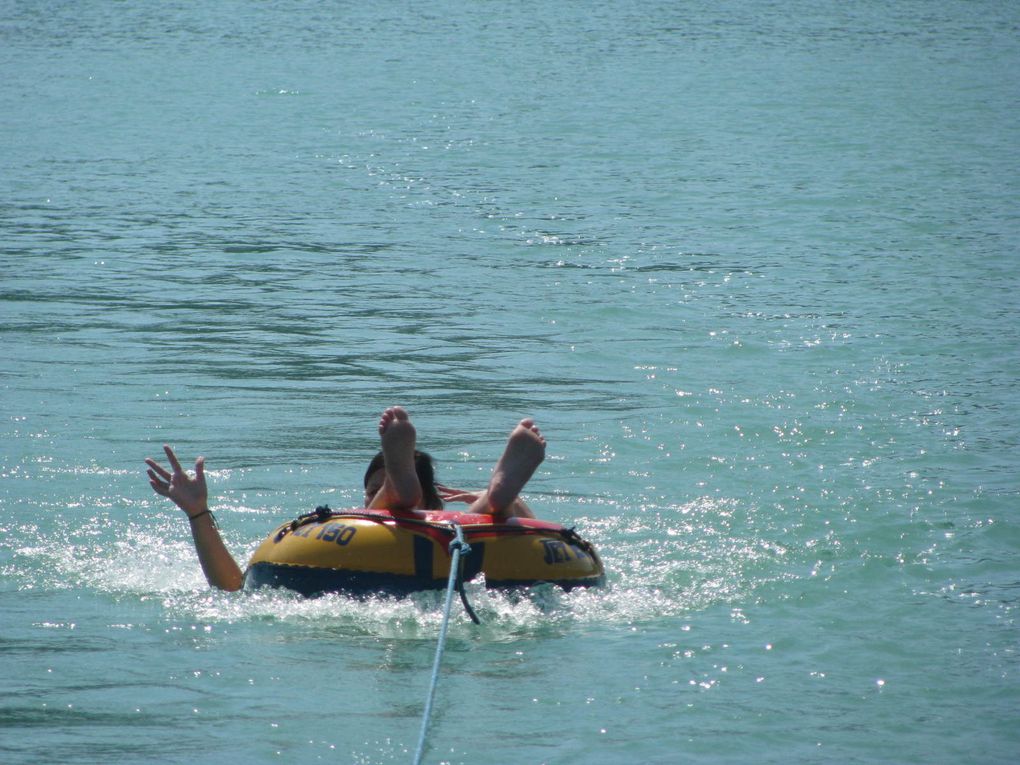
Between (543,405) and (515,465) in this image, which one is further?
(543,405)

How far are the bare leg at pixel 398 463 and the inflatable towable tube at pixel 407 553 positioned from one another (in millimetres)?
107

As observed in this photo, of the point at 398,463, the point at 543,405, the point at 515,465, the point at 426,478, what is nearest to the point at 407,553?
the point at 398,463

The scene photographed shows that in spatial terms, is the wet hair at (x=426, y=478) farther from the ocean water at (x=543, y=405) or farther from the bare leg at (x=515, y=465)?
the ocean water at (x=543, y=405)

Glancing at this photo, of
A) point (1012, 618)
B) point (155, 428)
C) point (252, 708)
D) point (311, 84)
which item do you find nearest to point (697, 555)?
point (1012, 618)

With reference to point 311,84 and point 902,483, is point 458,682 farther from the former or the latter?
point 311,84

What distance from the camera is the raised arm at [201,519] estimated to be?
7305mm

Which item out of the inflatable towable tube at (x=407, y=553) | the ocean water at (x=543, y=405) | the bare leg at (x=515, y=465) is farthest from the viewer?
the bare leg at (x=515, y=465)

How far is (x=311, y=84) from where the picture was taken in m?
34.3

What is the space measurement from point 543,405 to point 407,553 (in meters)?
4.82

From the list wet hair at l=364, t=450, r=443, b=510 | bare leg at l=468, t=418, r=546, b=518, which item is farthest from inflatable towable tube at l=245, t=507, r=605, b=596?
wet hair at l=364, t=450, r=443, b=510

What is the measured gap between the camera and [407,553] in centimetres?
694

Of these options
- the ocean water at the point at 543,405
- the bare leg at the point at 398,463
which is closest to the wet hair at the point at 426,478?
the bare leg at the point at 398,463

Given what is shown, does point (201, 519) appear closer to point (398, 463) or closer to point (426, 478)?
point (398, 463)

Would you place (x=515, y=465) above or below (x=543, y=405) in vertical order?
above
